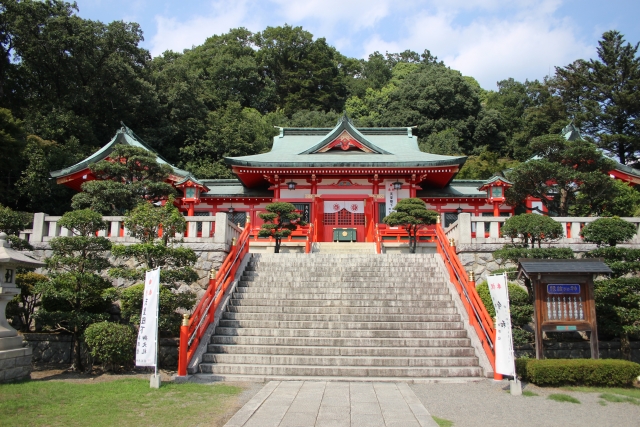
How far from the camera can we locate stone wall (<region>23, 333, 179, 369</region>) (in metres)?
10.6

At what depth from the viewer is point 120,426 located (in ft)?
19.9

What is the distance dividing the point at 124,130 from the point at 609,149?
3259 cm

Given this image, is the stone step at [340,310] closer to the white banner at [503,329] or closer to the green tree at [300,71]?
the white banner at [503,329]

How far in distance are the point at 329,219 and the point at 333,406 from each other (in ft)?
48.5

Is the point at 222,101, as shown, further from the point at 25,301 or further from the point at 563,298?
the point at 563,298

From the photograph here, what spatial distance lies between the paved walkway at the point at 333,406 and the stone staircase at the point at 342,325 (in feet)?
2.59

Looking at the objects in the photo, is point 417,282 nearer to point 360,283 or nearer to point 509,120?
point 360,283

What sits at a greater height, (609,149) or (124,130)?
(609,149)

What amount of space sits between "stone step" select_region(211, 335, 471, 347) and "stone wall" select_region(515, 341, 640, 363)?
1.73m

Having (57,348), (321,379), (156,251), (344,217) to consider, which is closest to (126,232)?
(57,348)

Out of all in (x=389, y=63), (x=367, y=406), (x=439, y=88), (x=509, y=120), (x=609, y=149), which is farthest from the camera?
(x=389, y=63)

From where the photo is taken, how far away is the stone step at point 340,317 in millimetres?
10914

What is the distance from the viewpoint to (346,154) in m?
22.0

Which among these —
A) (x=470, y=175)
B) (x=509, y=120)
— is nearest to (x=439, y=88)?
(x=509, y=120)
